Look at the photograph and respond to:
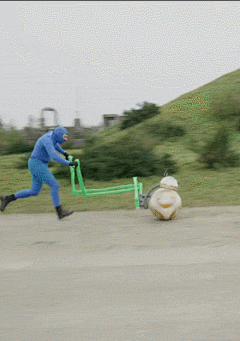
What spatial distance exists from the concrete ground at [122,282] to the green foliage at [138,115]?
81.7 ft

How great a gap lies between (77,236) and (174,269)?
2037 millimetres

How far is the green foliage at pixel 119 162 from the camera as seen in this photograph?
43.6 ft

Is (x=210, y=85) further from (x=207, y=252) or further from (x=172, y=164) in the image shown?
(x=207, y=252)

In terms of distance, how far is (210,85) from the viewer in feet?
128

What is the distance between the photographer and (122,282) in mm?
3947

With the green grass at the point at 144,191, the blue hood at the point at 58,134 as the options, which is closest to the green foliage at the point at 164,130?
the green grass at the point at 144,191

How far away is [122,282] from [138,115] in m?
27.8

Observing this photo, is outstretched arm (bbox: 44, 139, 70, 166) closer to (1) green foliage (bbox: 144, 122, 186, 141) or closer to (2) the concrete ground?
(2) the concrete ground

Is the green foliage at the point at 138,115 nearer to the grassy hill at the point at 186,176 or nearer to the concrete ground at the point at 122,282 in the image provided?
the grassy hill at the point at 186,176

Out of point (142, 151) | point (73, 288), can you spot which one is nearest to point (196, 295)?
point (73, 288)

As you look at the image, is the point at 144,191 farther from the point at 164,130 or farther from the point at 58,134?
the point at 164,130

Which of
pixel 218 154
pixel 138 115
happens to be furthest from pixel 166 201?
pixel 138 115

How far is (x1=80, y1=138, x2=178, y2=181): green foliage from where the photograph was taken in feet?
43.6

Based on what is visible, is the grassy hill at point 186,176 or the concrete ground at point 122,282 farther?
the grassy hill at point 186,176
